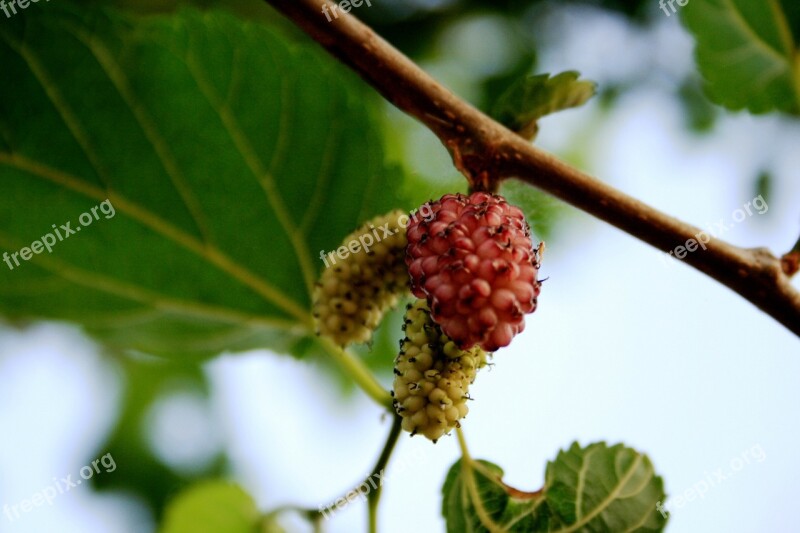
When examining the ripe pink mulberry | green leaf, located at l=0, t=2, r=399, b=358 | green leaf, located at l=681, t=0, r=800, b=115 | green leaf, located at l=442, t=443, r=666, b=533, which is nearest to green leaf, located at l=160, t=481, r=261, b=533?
green leaf, located at l=0, t=2, r=399, b=358

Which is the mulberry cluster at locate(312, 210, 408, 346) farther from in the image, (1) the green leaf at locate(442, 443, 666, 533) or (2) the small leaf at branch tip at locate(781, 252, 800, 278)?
(2) the small leaf at branch tip at locate(781, 252, 800, 278)

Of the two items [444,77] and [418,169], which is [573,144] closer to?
[444,77]

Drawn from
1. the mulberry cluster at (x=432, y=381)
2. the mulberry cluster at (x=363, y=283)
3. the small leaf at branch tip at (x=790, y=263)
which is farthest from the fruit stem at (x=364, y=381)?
the small leaf at branch tip at (x=790, y=263)

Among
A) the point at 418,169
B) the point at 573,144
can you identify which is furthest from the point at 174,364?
the point at 573,144

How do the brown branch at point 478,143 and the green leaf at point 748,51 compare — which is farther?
the green leaf at point 748,51

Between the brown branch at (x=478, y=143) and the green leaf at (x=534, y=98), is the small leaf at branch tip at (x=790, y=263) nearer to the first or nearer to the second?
the brown branch at (x=478, y=143)

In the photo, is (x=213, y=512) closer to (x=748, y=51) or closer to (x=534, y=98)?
(x=534, y=98)

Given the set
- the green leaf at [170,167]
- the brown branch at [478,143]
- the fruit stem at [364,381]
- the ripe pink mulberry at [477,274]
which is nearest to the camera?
the ripe pink mulberry at [477,274]

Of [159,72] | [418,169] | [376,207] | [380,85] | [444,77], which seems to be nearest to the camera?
[380,85]
